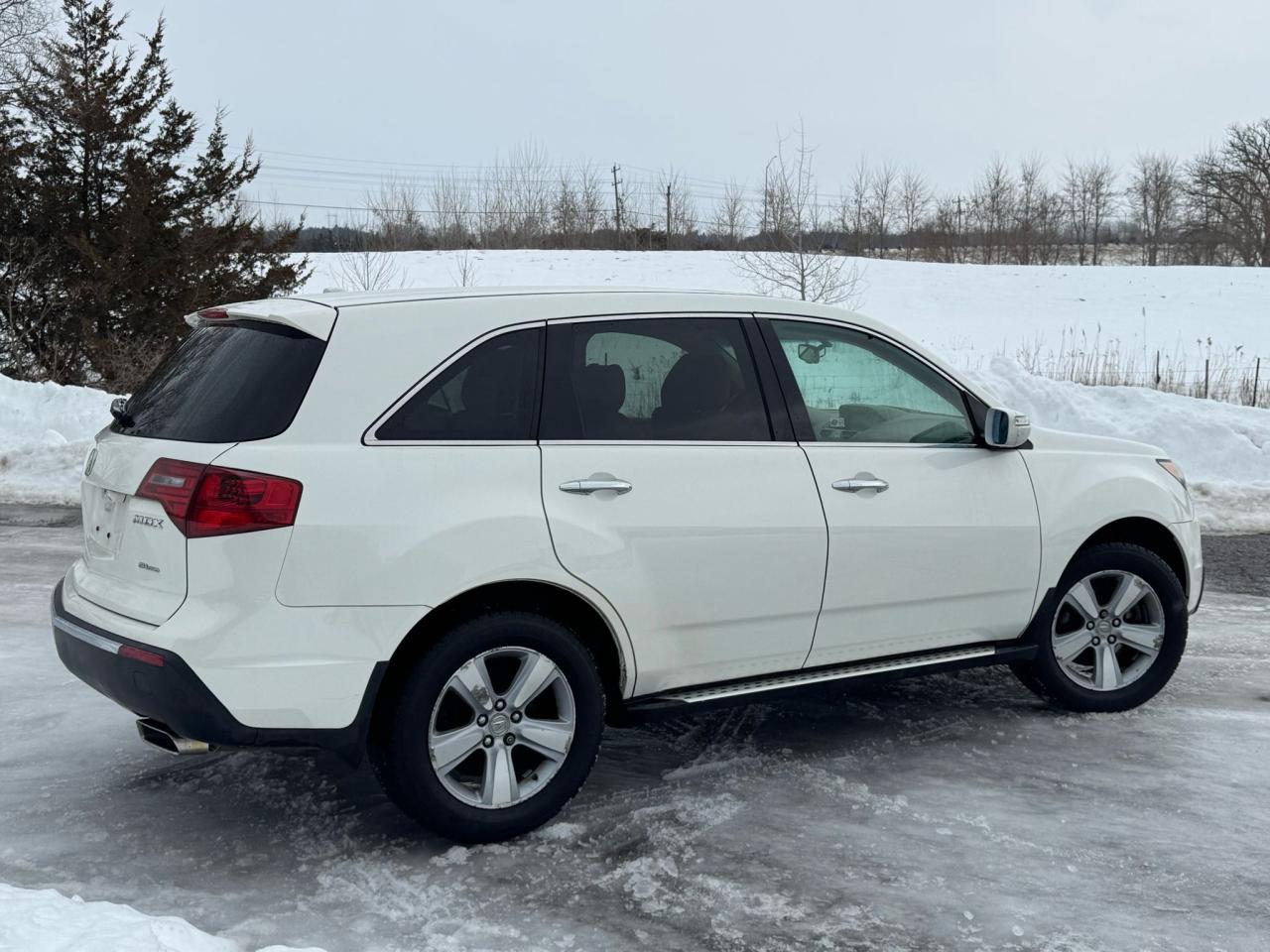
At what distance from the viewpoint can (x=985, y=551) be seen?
4.84 m

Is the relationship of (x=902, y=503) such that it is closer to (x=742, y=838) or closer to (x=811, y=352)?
(x=811, y=352)

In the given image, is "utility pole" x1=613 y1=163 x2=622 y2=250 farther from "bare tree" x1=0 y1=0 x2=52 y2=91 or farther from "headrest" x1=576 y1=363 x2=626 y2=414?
"headrest" x1=576 y1=363 x2=626 y2=414

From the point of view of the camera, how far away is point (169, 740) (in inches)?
147

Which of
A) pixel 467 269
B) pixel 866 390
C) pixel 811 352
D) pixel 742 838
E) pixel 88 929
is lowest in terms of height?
pixel 742 838

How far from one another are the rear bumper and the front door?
5.59 feet

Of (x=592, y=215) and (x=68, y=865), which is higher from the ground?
(x=592, y=215)

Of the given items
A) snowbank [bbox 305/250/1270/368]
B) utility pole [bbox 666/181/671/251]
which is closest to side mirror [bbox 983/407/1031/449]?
snowbank [bbox 305/250/1270/368]

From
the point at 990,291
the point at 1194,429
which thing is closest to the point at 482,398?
the point at 1194,429

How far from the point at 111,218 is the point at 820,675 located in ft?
69.3

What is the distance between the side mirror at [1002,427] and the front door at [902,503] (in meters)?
0.10

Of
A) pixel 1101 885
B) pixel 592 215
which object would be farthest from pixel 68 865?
pixel 592 215

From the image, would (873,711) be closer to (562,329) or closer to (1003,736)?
(1003,736)

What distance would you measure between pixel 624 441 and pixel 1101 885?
2006 mm

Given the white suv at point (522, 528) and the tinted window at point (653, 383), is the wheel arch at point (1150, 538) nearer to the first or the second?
the white suv at point (522, 528)
